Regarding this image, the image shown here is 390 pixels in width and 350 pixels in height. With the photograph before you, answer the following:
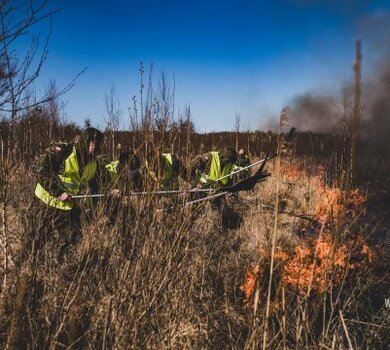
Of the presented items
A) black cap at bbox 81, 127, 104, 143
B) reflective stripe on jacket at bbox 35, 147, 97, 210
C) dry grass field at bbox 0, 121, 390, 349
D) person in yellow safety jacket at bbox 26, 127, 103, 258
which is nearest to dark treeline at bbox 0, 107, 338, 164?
black cap at bbox 81, 127, 104, 143

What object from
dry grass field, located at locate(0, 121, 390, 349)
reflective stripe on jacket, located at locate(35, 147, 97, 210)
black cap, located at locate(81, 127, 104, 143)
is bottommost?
dry grass field, located at locate(0, 121, 390, 349)

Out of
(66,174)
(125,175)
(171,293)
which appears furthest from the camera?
(66,174)

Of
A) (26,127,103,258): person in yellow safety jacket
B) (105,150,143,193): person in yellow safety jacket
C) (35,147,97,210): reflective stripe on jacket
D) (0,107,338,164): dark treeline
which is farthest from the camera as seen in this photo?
(0,107,338,164): dark treeline

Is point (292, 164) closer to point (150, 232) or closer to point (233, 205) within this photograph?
point (233, 205)

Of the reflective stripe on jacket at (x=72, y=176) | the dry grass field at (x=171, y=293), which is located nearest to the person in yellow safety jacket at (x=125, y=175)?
the dry grass field at (x=171, y=293)

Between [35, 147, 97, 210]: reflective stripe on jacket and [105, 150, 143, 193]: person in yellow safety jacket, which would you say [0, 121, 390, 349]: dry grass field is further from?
[35, 147, 97, 210]: reflective stripe on jacket

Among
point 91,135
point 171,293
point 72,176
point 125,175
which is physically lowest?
point 171,293

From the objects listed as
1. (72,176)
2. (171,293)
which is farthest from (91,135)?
(171,293)

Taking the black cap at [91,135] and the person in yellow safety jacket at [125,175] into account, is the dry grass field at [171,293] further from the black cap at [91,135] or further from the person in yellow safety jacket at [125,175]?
the black cap at [91,135]

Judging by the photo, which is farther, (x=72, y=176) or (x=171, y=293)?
(x=72, y=176)

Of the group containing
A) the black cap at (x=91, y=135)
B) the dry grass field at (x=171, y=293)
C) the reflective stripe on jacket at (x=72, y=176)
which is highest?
the black cap at (x=91, y=135)

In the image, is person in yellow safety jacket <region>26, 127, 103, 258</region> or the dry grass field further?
person in yellow safety jacket <region>26, 127, 103, 258</region>

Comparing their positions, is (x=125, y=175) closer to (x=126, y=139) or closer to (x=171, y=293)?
(x=171, y=293)

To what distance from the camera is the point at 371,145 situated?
18.3 meters
